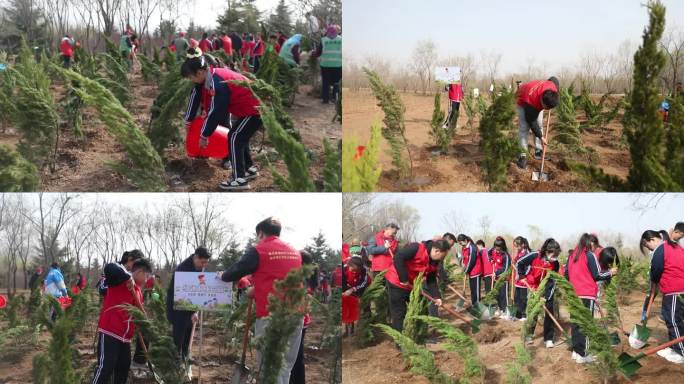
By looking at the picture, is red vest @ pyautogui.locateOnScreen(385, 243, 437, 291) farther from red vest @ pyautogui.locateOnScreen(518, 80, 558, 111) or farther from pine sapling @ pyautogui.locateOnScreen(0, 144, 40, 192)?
pine sapling @ pyautogui.locateOnScreen(0, 144, 40, 192)

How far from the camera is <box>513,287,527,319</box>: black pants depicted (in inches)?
251

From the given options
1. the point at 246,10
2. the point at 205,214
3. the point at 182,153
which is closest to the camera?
the point at 205,214

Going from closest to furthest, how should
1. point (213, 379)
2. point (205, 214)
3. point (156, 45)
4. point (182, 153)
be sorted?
point (213, 379) < point (205, 214) < point (182, 153) < point (156, 45)

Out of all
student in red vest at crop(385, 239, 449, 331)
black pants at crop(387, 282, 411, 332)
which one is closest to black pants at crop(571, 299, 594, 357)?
student in red vest at crop(385, 239, 449, 331)

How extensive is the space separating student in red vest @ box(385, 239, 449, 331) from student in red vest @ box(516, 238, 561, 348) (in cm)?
99

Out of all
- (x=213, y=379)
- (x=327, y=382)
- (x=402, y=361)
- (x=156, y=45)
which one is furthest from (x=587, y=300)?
(x=156, y=45)

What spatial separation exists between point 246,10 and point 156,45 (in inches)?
52.6

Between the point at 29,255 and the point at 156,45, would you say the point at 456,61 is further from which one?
the point at 29,255

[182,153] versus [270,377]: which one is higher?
[182,153]

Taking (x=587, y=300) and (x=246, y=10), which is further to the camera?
(x=246, y=10)

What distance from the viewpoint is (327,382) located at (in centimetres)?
522

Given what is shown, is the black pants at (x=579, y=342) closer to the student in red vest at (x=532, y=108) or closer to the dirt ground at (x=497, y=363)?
the dirt ground at (x=497, y=363)

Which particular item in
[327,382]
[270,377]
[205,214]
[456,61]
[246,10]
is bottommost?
[327,382]

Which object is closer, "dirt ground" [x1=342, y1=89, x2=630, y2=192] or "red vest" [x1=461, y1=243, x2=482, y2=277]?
"dirt ground" [x1=342, y1=89, x2=630, y2=192]
